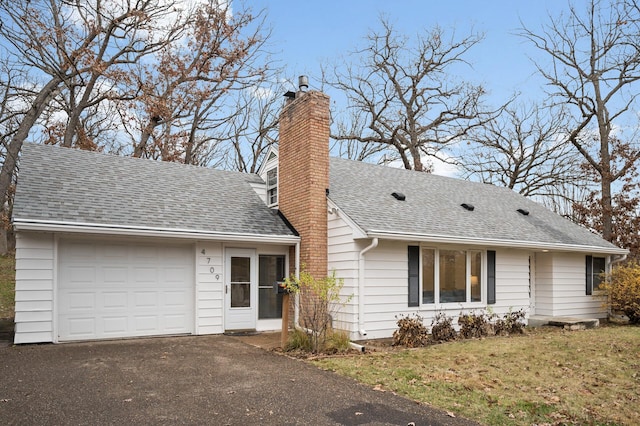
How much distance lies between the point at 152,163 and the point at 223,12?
11.2 meters

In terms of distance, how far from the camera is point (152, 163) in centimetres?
1238

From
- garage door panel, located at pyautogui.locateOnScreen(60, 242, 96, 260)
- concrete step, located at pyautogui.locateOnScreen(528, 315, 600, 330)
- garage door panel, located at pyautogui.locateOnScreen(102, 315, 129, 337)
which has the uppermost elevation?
garage door panel, located at pyautogui.locateOnScreen(60, 242, 96, 260)

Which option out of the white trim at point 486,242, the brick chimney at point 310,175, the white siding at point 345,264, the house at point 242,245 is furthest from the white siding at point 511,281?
the brick chimney at point 310,175

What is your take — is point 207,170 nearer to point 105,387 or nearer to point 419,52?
point 105,387

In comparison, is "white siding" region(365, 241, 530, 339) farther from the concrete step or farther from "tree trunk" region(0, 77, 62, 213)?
"tree trunk" region(0, 77, 62, 213)

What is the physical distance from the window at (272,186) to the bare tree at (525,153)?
51.9ft

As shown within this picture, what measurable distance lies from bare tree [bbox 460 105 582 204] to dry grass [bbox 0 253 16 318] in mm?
21365

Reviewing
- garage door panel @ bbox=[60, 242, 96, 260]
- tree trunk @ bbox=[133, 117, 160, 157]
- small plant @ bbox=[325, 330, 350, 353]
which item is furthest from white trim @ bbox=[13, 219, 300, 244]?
tree trunk @ bbox=[133, 117, 160, 157]

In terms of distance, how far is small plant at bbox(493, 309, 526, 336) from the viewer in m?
10.9

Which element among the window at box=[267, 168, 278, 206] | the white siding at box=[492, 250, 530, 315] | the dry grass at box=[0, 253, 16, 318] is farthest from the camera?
the dry grass at box=[0, 253, 16, 318]

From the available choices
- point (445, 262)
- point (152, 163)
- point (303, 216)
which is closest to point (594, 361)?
point (445, 262)

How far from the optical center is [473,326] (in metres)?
10.4

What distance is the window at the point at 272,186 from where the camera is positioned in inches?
498

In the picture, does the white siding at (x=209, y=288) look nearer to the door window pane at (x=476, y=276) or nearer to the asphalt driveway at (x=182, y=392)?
the asphalt driveway at (x=182, y=392)
